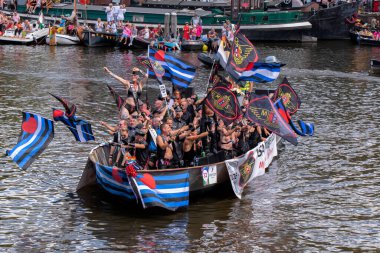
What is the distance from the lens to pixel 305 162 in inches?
1070

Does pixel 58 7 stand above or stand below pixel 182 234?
above

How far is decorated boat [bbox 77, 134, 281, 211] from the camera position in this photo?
20.4 metres

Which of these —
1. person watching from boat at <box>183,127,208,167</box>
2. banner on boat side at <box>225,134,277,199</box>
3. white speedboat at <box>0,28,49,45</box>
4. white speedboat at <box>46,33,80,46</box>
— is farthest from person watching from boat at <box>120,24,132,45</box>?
person watching from boat at <box>183,127,208,167</box>

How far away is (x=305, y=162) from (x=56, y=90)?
53.0 ft

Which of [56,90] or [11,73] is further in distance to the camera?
[11,73]

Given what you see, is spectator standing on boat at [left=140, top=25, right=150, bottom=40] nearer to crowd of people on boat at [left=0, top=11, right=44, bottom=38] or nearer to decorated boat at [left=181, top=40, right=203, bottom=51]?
decorated boat at [left=181, top=40, right=203, bottom=51]

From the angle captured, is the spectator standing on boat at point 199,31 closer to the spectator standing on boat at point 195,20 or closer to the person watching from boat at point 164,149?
the spectator standing on boat at point 195,20

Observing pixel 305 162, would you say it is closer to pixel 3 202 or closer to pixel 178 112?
pixel 178 112

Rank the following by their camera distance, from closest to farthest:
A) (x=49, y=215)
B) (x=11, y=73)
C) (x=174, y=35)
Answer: (x=49, y=215)
(x=11, y=73)
(x=174, y=35)

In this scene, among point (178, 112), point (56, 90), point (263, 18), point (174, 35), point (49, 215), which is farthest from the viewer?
point (263, 18)

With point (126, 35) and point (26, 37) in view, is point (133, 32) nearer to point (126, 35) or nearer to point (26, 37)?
point (126, 35)

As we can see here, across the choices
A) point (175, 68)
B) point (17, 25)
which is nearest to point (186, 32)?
point (17, 25)

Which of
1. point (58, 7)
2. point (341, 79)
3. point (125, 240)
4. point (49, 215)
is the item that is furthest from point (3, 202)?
point (58, 7)

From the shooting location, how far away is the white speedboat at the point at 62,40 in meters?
57.1
